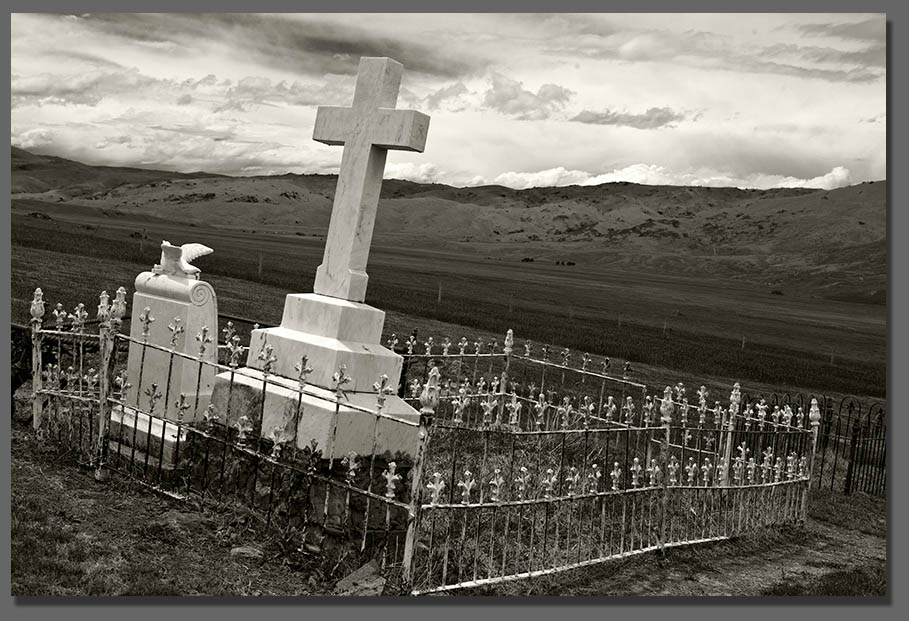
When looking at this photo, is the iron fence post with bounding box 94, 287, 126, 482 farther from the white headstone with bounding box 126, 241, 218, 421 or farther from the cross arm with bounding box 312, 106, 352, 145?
the cross arm with bounding box 312, 106, 352, 145

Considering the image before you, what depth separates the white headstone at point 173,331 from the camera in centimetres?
789

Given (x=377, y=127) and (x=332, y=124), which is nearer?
(x=377, y=127)

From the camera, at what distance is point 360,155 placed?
6.94 m

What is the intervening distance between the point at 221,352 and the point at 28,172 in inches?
8179

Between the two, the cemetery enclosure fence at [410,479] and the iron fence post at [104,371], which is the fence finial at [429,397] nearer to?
the cemetery enclosure fence at [410,479]

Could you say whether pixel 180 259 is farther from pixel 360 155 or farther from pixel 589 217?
pixel 589 217

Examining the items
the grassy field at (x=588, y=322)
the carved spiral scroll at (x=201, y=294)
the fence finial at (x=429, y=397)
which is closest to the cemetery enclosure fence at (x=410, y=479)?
the fence finial at (x=429, y=397)

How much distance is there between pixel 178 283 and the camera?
7.95 metres

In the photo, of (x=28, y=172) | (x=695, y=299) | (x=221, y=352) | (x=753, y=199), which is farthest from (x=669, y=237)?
(x=221, y=352)

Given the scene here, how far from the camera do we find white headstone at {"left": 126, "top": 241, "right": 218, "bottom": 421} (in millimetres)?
7887

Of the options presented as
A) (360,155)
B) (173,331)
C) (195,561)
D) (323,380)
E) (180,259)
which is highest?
(360,155)

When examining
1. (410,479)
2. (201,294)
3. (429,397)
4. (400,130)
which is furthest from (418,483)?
(201,294)

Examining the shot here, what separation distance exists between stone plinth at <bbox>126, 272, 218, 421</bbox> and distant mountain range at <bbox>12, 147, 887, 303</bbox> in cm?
8647

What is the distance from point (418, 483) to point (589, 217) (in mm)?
171233
